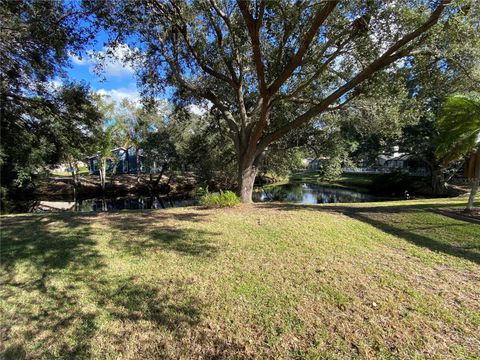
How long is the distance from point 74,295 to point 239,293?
2.04 meters

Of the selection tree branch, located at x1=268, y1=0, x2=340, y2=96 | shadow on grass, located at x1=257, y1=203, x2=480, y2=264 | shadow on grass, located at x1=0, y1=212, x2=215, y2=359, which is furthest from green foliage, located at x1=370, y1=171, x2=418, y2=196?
shadow on grass, located at x1=0, y1=212, x2=215, y2=359

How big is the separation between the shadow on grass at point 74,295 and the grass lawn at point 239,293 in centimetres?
2

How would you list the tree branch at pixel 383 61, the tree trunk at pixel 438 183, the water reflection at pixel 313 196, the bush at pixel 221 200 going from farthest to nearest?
1. the water reflection at pixel 313 196
2. the tree trunk at pixel 438 183
3. the bush at pixel 221 200
4. the tree branch at pixel 383 61

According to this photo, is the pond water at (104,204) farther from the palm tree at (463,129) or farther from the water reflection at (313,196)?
the palm tree at (463,129)

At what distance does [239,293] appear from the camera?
132 inches

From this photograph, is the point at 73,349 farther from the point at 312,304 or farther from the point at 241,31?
the point at 241,31

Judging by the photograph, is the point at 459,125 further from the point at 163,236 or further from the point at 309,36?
the point at 163,236

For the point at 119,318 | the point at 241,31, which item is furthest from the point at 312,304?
the point at 241,31

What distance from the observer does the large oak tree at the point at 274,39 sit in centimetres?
620

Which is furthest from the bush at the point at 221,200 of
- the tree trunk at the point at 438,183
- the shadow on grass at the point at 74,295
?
the tree trunk at the point at 438,183

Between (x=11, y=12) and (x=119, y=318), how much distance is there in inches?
309

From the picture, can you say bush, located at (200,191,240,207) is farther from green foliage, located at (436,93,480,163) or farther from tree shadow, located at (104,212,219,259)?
green foliage, located at (436,93,480,163)

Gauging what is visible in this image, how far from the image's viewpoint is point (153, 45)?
8969 millimetres

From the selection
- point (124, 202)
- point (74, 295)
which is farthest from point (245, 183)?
point (124, 202)
